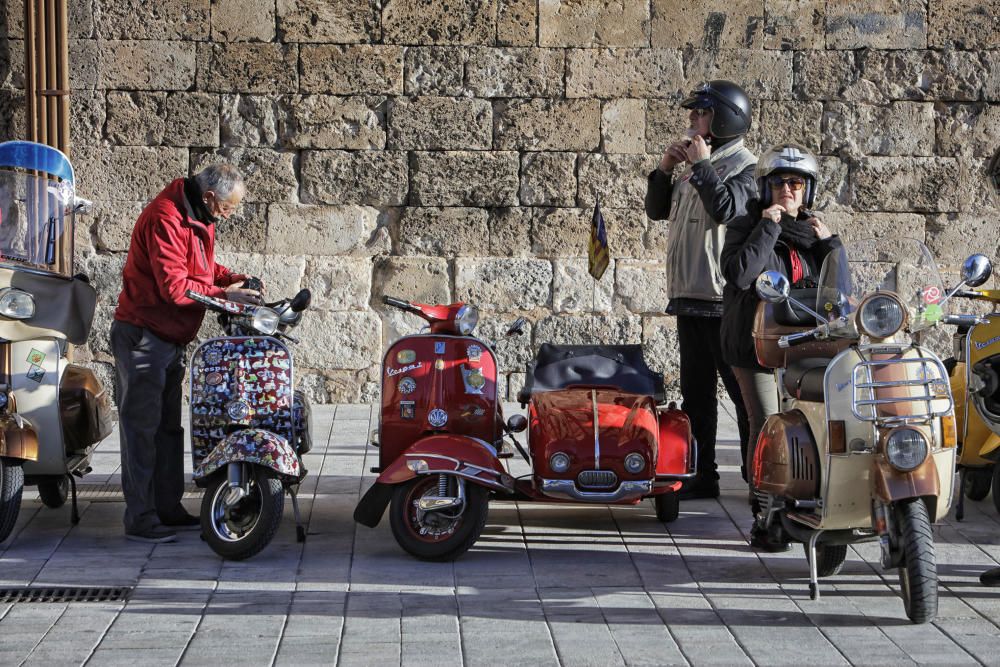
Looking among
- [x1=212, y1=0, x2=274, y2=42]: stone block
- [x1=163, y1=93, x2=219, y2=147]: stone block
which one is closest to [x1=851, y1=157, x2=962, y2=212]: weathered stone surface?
[x1=212, y1=0, x2=274, y2=42]: stone block

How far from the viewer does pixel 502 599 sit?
4762 mm

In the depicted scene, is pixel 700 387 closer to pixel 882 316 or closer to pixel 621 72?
pixel 882 316

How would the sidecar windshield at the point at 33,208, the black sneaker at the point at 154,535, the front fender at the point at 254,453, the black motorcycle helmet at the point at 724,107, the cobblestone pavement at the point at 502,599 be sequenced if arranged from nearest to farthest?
the cobblestone pavement at the point at 502,599 → the front fender at the point at 254,453 → the black sneaker at the point at 154,535 → the sidecar windshield at the point at 33,208 → the black motorcycle helmet at the point at 724,107

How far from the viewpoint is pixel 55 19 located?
8984mm

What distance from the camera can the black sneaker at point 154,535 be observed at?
5595 millimetres

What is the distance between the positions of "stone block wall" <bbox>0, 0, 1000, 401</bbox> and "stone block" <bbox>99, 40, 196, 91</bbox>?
0.01m

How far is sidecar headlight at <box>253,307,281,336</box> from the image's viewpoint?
18.0 ft

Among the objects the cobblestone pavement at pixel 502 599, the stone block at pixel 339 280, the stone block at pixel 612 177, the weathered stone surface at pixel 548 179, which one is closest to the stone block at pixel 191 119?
the stone block at pixel 339 280

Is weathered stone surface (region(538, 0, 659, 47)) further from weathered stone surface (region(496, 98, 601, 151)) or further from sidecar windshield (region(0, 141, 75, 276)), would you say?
sidecar windshield (region(0, 141, 75, 276))

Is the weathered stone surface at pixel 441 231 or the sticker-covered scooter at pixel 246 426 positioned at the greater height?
the weathered stone surface at pixel 441 231

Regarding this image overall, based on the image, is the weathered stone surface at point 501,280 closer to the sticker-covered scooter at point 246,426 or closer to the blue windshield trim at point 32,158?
the sticker-covered scooter at point 246,426

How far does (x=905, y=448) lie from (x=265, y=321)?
8.48 ft

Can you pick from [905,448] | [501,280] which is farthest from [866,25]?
[905,448]

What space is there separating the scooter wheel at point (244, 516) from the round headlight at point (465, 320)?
1.00 m
